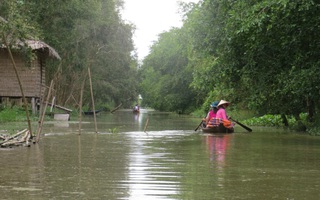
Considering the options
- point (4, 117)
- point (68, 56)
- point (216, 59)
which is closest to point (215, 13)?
point (216, 59)

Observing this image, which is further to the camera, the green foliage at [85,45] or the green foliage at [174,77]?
the green foliage at [174,77]

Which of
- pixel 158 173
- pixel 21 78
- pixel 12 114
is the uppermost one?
pixel 21 78

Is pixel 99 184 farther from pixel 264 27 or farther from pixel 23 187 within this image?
pixel 264 27

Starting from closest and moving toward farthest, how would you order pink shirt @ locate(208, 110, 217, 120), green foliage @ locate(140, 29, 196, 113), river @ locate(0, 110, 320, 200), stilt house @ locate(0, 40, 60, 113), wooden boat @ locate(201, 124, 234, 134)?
river @ locate(0, 110, 320, 200) < wooden boat @ locate(201, 124, 234, 134) < pink shirt @ locate(208, 110, 217, 120) < stilt house @ locate(0, 40, 60, 113) < green foliage @ locate(140, 29, 196, 113)

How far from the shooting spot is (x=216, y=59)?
24.2 m

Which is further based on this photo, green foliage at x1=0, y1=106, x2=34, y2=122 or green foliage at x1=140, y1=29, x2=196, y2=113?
green foliage at x1=140, y1=29, x2=196, y2=113

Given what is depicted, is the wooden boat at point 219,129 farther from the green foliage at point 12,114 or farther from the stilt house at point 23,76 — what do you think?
the stilt house at point 23,76

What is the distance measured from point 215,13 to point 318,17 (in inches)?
227

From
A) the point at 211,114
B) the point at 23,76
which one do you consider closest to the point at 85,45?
the point at 23,76

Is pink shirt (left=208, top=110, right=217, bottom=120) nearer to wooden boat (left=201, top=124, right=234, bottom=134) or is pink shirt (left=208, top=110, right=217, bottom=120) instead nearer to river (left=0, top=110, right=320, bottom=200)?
wooden boat (left=201, top=124, right=234, bottom=134)

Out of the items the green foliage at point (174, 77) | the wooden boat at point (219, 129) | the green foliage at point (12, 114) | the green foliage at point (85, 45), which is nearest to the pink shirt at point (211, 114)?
the wooden boat at point (219, 129)

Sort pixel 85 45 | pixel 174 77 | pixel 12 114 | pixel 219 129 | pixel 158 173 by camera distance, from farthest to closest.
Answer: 1. pixel 174 77
2. pixel 85 45
3. pixel 12 114
4. pixel 219 129
5. pixel 158 173

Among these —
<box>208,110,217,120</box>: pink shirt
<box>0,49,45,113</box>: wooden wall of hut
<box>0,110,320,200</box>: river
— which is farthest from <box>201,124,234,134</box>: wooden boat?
<box>0,49,45,113</box>: wooden wall of hut

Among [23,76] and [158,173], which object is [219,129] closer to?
[158,173]
